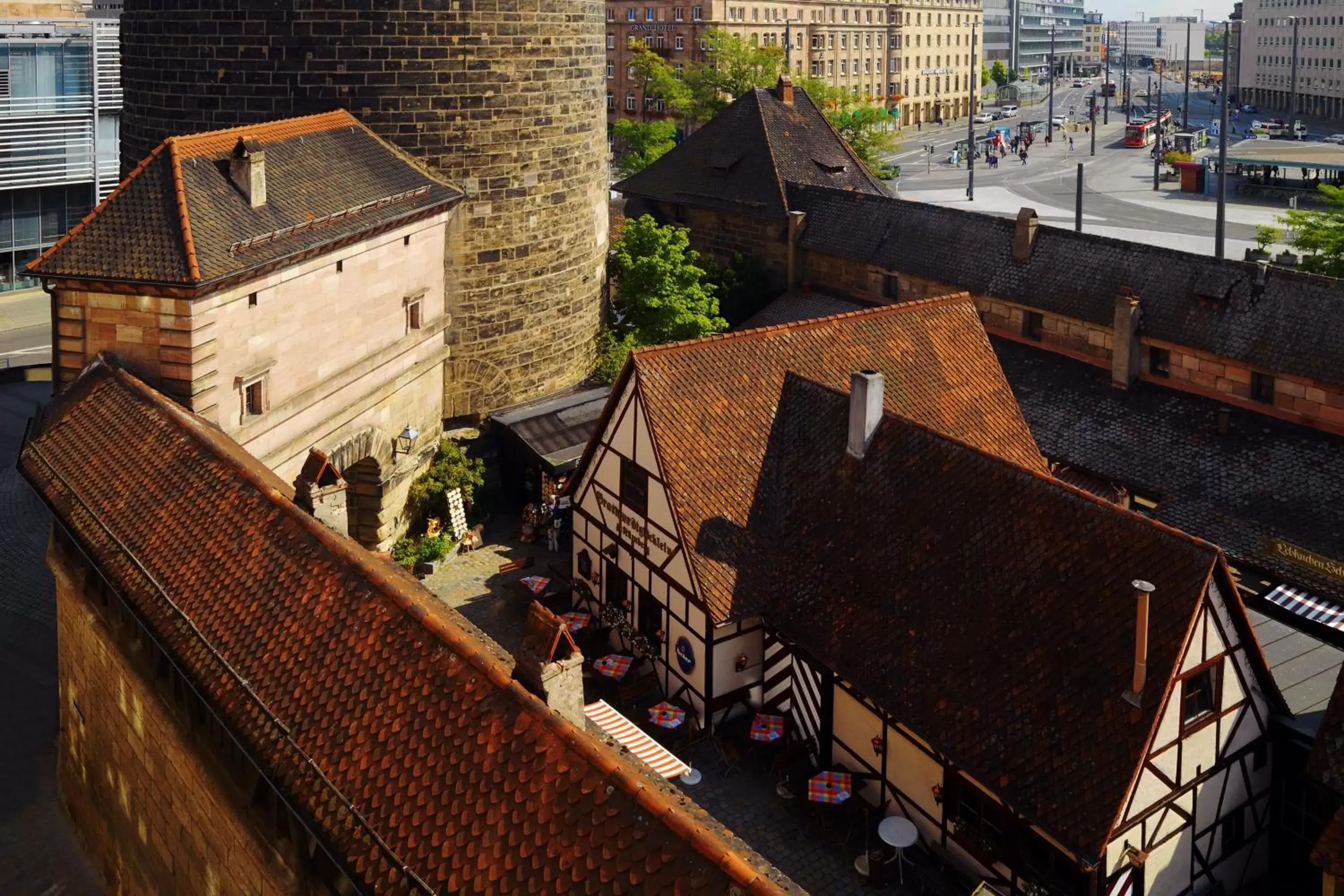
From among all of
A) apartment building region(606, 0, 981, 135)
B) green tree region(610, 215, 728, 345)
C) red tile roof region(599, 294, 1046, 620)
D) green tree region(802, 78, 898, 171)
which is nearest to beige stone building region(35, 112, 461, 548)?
red tile roof region(599, 294, 1046, 620)

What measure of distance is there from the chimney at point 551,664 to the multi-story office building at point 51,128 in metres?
46.7

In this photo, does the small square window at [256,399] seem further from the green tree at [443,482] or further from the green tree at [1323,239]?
the green tree at [1323,239]

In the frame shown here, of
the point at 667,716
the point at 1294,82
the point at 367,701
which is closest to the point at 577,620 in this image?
the point at 667,716

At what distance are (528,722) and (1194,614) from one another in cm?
892

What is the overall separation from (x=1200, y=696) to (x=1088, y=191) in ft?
217

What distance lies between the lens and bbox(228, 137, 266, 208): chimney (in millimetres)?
22875

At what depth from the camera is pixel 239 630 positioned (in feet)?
48.1

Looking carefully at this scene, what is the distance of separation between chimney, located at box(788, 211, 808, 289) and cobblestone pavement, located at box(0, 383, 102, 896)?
828 inches

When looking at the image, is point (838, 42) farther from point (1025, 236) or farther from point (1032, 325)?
point (1032, 325)

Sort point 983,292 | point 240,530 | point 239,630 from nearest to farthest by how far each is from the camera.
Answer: point 239,630 < point 240,530 < point 983,292

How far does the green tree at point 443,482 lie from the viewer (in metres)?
29.9

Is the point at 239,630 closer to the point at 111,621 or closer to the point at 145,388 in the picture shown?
the point at 111,621

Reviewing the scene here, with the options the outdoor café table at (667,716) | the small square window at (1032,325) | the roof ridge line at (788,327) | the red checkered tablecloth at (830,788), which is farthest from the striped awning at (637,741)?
the small square window at (1032,325)

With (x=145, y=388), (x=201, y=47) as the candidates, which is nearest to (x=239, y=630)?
(x=145, y=388)
